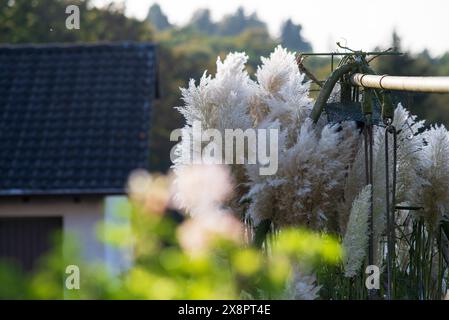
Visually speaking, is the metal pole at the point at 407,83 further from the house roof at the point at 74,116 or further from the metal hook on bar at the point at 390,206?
the house roof at the point at 74,116

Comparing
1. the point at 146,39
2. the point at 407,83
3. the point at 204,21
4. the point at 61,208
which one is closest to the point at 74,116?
the point at 61,208

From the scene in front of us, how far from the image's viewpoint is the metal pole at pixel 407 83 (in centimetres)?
177

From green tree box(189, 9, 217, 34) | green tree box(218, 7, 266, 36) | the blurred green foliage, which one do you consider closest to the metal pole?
the blurred green foliage

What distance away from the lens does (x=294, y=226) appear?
2588 mm

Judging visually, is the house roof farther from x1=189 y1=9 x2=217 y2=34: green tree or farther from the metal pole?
x1=189 y1=9 x2=217 y2=34: green tree

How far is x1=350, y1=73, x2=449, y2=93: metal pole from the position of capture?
5.82 ft

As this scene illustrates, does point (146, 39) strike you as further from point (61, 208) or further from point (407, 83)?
point (407, 83)

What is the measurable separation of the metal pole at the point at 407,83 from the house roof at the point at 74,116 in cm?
1156

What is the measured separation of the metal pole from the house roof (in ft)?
37.9

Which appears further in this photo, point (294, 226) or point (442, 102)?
point (442, 102)

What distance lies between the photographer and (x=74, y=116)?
15781mm
